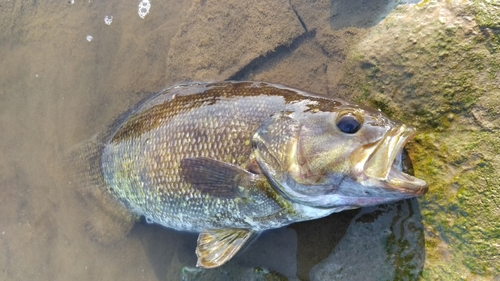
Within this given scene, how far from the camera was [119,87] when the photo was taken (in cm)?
369

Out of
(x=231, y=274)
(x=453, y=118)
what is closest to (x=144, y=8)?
(x=231, y=274)

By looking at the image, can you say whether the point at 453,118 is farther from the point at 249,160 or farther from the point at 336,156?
the point at 249,160

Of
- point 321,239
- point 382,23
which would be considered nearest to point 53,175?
point 321,239

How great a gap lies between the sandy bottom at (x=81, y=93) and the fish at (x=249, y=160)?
0.46 metres

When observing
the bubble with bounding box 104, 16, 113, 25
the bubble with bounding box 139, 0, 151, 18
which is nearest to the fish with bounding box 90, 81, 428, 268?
the bubble with bounding box 139, 0, 151, 18

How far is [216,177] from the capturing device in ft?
8.51

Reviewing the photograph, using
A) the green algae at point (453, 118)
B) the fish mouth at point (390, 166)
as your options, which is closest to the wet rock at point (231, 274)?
the green algae at point (453, 118)

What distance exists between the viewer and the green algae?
2438 mm

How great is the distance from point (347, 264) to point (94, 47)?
3.04m

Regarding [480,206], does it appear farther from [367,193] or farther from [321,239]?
[321,239]

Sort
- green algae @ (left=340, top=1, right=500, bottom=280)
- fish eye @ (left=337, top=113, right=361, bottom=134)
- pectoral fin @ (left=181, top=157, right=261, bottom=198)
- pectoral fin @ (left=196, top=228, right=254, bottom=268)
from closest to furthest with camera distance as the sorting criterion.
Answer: fish eye @ (left=337, top=113, right=361, bottom=134) < green algae @ (left=340, top=1, right=500, bottom=280) < pectoral fin @ (left=181, top=157, right=261, bottom=198) < pectoral fin @ (left=196, top=228, right=254, bottom=268)

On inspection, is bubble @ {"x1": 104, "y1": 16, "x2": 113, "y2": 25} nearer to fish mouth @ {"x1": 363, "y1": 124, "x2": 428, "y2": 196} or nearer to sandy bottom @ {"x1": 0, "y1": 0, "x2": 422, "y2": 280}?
sandy bottom @ {"x1": 0, "y1": 0, "x2": 422, "y2": 280}

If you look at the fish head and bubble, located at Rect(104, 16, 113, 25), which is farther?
bubble, located at Rect(104, 16, 113, 25)

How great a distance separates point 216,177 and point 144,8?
1.99 m
